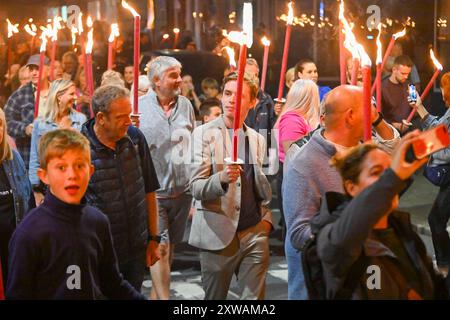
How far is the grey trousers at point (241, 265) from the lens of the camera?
5.60 metres

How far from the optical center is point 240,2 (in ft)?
60.6

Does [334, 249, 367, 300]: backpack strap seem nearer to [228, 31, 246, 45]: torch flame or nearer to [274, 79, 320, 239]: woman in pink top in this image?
[228, 31, 246, 45]: torch flame

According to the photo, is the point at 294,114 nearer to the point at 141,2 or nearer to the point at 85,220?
the point at 85,220

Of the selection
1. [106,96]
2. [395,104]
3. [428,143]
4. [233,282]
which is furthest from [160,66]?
[428,143]

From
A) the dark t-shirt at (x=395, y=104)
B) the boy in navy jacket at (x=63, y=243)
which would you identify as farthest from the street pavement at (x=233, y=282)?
the boy in navy jacket at (x=63, y=243)

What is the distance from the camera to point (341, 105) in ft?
14.4

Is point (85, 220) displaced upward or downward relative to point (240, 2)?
downward

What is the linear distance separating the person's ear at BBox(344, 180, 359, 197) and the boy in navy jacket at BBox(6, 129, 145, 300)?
104 centimetres

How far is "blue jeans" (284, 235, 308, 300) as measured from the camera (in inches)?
172

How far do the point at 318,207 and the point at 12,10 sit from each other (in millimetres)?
12983

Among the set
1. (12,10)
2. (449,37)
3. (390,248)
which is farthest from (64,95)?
(12,10)

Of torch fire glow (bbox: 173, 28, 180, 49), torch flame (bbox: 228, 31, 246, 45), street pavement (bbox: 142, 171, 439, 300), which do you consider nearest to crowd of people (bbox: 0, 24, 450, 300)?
torch flame (bbox: 228, 31, 246, 45)

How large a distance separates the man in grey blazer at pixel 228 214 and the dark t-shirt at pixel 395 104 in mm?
4624
